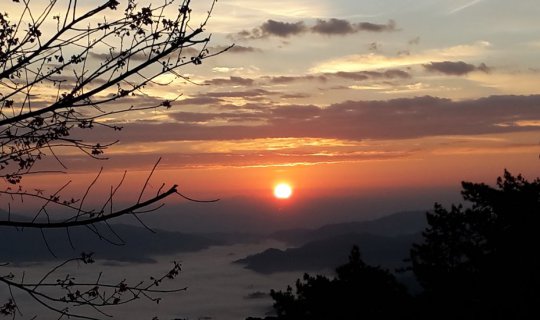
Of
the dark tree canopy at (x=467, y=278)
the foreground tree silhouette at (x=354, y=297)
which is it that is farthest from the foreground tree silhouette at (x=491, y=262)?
the foreground tree silhouette at (x=354, y=297)

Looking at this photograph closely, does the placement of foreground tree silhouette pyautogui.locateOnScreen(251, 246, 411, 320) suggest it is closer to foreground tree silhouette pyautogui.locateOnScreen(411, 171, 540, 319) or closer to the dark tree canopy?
the dark tree canopy

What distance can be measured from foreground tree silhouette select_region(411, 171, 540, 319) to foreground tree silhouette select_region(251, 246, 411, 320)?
4.21 feet

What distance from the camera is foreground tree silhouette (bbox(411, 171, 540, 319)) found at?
19.8 m

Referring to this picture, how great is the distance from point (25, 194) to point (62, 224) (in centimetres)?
106

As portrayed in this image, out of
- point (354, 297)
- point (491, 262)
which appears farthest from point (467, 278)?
point (354, 297)

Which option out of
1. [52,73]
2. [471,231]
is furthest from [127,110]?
[471,231]

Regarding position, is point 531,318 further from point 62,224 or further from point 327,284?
point 62,224

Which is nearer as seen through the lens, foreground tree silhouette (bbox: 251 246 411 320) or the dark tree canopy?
the dark tree canopy

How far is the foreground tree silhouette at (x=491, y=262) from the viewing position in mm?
19797

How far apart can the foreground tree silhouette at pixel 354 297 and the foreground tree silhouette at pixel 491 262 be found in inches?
50.5

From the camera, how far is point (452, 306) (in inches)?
838

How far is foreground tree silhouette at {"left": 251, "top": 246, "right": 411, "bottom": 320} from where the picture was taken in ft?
73.8

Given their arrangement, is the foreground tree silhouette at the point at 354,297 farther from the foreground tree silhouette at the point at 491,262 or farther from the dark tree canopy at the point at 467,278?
the foreground tree silhouette at the point at 491,262

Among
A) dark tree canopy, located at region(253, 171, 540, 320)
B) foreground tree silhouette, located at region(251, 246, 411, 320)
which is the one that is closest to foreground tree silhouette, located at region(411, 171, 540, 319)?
dark tree canopy, located at region(253, 171, 540, 320)
